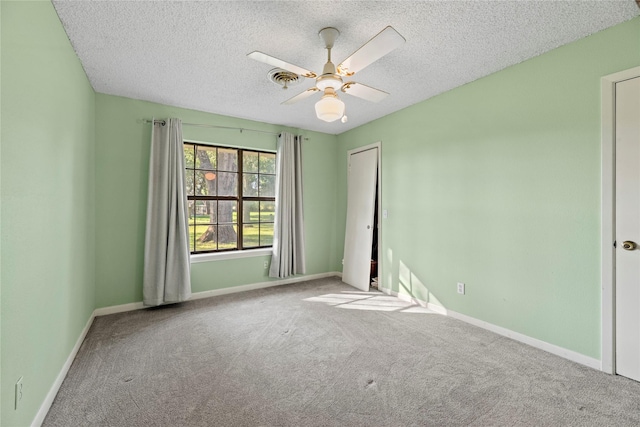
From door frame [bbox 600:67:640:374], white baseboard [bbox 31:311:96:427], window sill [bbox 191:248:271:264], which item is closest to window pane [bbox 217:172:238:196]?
window sill [bbox 191:248:271:264]

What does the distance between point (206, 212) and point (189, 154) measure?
0.83m

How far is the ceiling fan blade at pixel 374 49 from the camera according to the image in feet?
5.42

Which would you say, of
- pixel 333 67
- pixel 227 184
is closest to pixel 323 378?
pixel 333 67

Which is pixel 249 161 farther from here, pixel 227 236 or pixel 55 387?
pixel 55 387

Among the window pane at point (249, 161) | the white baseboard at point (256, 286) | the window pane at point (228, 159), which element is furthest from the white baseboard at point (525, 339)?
the window pane at point (228, 159)

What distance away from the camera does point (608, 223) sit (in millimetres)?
2104

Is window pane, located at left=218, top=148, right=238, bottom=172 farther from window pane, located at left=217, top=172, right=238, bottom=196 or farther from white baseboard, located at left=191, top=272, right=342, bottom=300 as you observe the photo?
white baseboard, located at left=191, top=272, right=342, bottom=300

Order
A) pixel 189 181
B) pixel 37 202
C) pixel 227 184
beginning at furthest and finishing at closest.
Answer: pixel 227 184, pixel 189 181, pixel 37 202

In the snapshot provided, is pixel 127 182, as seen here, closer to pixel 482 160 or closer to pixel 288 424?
pixel 288 424

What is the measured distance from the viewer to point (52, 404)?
1799mm

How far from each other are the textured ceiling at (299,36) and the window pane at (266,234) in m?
2.06

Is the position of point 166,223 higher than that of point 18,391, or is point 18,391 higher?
point 166,223

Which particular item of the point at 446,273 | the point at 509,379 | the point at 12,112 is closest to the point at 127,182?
the point at 12,112

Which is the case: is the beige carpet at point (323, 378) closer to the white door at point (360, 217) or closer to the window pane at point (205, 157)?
the white door at point (360, 217)
